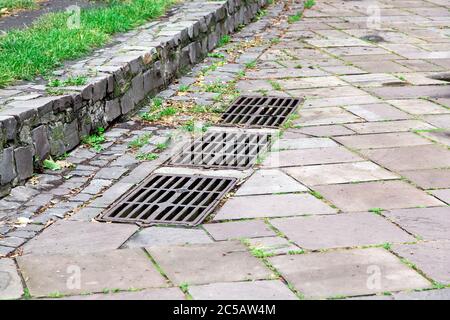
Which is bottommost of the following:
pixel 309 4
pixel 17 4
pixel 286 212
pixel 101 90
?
pixel 309 4

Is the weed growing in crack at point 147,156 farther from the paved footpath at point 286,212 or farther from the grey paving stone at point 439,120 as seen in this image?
the grey paving stone at point 439,120

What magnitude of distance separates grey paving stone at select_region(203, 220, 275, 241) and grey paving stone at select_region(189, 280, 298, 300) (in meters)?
0.60

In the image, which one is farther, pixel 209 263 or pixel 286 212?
pixel 286 212

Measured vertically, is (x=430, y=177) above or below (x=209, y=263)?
below

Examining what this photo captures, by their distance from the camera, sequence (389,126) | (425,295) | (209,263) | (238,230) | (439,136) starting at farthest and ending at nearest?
(389,126) < (439,136) < (238,230) < (209,263) < (425,295)

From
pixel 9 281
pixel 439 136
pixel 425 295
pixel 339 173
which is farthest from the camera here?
pixel 439 136

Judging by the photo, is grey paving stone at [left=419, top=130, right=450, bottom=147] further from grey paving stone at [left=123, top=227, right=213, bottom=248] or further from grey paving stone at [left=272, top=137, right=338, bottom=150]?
grey paving stone at [left=123, top=227, right=213, bottom=248]

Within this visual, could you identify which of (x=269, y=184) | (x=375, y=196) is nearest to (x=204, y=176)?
(x=269, y=184)

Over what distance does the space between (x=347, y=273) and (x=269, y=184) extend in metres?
1.40

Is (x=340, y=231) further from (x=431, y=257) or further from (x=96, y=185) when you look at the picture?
(x=96, y=185)

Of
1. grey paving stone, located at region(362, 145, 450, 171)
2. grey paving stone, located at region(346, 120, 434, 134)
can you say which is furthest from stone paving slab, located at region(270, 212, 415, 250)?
grey paving stone, located at region(346, 120, 434, 134)

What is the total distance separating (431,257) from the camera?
423 cm

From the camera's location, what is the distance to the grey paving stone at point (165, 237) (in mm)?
4477

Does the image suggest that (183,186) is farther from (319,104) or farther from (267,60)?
(267,60)
